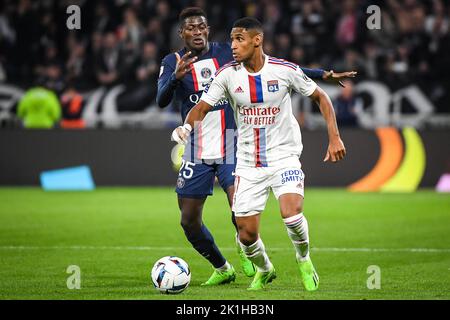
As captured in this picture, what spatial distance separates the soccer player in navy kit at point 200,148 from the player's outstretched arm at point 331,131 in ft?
3.71

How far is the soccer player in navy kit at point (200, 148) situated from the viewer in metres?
8.73

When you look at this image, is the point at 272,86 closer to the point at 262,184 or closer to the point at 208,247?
the point at 262,184

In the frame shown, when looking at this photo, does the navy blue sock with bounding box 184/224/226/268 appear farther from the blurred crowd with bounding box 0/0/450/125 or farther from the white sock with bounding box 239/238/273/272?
the blurred crowd with bounding box 0/0/450/125

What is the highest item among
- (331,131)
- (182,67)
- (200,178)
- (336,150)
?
(182,67)

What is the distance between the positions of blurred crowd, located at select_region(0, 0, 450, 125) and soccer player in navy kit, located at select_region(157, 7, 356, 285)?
1131cm

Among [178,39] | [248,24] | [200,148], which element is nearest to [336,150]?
[248,24]

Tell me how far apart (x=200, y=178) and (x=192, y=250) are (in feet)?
8.30

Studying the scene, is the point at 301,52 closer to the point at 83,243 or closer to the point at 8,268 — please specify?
the point at 83,243

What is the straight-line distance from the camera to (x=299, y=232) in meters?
7.79

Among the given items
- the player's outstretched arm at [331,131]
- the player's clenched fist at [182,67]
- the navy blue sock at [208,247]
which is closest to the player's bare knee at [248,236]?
the navy blue sock at [208,247]

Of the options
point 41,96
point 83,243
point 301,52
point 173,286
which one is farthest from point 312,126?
point 173,286

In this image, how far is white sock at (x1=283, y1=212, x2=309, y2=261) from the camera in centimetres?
773

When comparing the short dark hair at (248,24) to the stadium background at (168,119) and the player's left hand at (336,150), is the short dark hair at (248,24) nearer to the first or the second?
the player's left hand at (336,150)

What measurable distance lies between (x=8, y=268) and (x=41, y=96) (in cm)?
1083
